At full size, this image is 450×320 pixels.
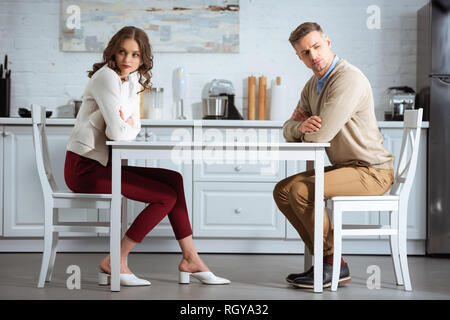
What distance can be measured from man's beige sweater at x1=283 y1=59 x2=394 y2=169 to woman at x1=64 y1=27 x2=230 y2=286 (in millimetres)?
718

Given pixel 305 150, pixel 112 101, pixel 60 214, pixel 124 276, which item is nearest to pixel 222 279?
pixel 124 276

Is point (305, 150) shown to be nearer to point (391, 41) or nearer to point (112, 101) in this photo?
point (112, 101)

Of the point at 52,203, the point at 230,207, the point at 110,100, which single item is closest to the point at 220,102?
the point at 230,207

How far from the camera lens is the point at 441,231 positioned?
405cm

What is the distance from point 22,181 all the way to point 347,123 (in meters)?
2.21

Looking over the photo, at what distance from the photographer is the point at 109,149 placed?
9.57ft

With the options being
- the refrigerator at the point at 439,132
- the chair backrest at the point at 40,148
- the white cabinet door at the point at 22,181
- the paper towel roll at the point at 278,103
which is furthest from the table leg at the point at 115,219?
the refrigerator at the point at 439,132

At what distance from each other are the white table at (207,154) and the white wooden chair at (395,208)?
4.0 inches

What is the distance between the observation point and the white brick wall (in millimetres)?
4508

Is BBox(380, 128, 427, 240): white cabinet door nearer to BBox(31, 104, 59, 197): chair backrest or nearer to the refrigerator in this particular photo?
the refrigerator

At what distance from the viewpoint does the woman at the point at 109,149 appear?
2.78 m

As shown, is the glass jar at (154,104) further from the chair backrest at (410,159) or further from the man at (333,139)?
the chair backrest at (410,159)

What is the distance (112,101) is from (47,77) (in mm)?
1969

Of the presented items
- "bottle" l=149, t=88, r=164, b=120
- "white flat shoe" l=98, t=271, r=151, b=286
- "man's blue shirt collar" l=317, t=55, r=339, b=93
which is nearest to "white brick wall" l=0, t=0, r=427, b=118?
"bottle" l=149, t=88, r=164, b=120
